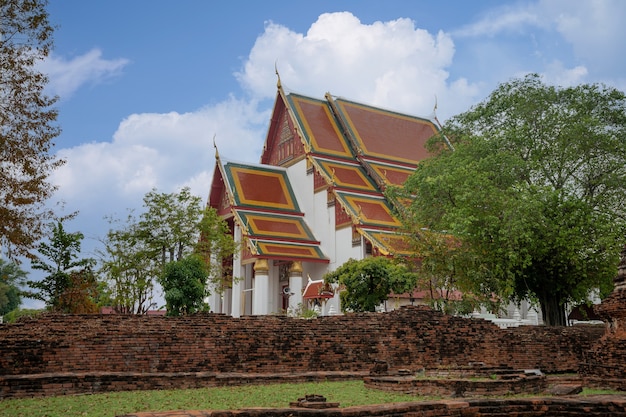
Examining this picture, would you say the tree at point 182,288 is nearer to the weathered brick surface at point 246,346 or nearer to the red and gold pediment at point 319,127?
the weathered brick surface at point 246,346

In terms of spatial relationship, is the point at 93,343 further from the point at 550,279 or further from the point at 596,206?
the point at 596,206

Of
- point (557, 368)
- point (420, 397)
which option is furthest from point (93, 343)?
point (557, 368)

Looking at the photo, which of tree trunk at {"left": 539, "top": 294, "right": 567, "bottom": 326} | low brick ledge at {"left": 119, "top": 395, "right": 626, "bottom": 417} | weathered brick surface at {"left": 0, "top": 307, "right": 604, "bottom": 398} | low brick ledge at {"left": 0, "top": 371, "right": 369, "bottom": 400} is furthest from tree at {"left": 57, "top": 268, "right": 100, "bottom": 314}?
low brick ledge at {"left": 119, "top": 395, "right": 626, "bottom": 417}

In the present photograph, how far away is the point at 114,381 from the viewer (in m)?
Result: 8.72

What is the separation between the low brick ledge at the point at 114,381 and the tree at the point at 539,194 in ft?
26.0

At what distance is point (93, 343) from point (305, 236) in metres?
17.8

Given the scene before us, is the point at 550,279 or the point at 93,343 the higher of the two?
the point at 550,279

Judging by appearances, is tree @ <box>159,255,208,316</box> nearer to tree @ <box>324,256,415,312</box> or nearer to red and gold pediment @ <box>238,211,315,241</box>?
tree @ <box>324,256,415,312</box>

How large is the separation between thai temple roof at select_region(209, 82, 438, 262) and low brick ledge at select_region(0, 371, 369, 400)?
1359cm

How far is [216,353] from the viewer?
10.6 meters

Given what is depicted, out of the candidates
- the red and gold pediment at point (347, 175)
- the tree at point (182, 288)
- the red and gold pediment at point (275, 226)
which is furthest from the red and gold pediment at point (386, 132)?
the tree at point (182, 288)

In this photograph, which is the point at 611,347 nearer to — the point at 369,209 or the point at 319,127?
the point at 369,209

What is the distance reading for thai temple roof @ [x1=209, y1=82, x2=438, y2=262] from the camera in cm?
2586

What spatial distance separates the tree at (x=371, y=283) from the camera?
735 inches
